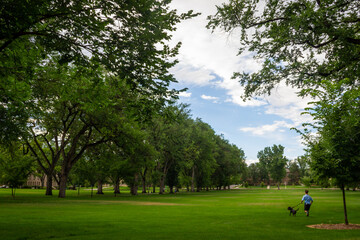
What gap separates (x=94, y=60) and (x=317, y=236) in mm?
11094

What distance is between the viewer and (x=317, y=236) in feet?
38.7

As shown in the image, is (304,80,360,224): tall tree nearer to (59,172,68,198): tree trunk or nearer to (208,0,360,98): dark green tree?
(208,0,360,98): dark green tree

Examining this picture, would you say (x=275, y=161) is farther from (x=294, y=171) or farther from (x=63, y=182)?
(x=63, y=182)

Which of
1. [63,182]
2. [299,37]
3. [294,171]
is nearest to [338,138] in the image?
[299,37]

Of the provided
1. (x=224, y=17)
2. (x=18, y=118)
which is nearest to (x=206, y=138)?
(x=18, y=118)

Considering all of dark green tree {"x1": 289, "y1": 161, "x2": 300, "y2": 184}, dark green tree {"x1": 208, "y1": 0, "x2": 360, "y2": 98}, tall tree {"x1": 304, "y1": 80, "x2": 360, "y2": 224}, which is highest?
dark green tree {"x1": 208, "y1": 0, "x2": 360, "y2": 98}

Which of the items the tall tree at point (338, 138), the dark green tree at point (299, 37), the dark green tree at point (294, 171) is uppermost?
the dark green tree at point (299, 37)

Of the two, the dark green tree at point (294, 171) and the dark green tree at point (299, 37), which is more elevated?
the dark green tree at point (299, 37)

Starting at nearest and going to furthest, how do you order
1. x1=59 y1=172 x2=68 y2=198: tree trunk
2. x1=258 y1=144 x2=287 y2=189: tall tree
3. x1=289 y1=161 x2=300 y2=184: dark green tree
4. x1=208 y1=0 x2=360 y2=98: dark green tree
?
x1=208 y1=0 x2=360 y2=98: dark green tree
x1=59 y1=172 x2=68 y2=198: tree trunk
x1=258 y1=144 x2=287 y2=189: tall tree
x1=289 y1=161 x2=300 y2=184: dark green tree

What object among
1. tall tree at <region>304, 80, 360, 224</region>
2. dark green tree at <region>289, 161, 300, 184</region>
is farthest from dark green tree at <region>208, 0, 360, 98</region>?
dark green tree at <region>289, 161, 300, 184</region>

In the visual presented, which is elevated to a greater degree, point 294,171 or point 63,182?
point 63,182

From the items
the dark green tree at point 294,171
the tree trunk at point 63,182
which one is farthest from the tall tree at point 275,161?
the tree trunk at point 63,182

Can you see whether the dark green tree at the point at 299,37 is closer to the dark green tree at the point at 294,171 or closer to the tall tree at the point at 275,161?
the tall tree at the point at 275,161

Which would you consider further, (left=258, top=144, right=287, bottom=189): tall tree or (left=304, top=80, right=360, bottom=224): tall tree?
(left=258, top=144, right=287, bottom=189): tall tree
